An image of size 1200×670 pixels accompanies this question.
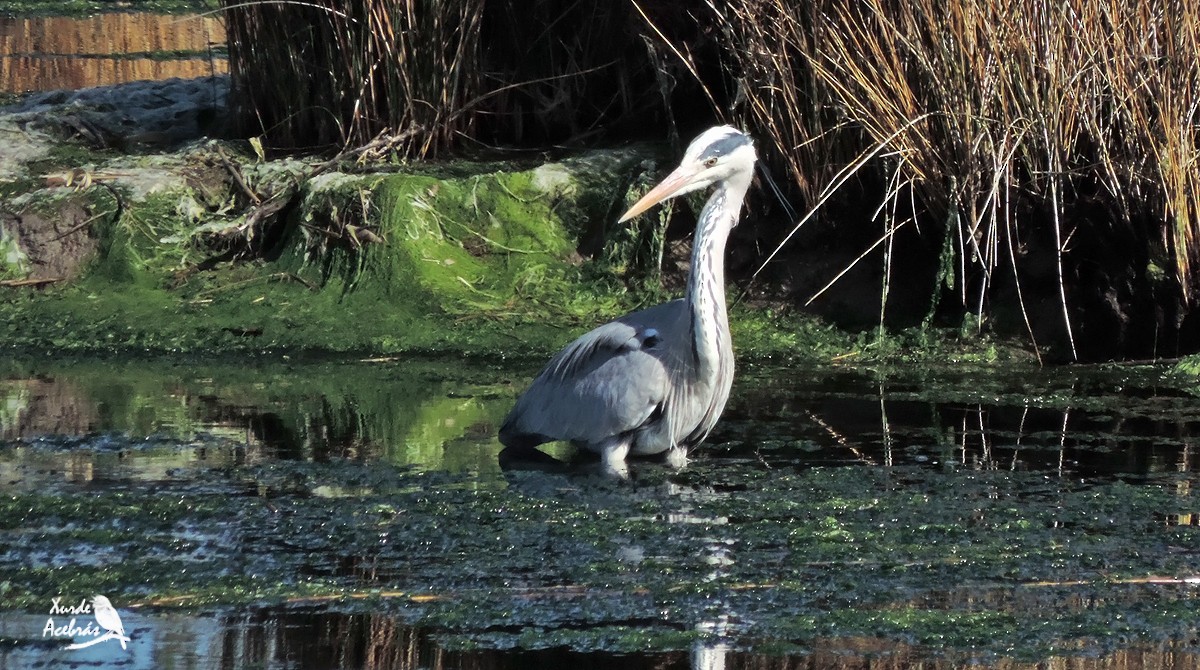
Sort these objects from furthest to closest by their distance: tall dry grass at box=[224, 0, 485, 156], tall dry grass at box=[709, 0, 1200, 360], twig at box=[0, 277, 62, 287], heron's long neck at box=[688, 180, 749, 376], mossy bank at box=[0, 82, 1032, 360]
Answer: tall dry grass at box=[224, 0, 485, 156], twig at box=[0, 277, 62, 287], mossy bank at box=[0, 82, 1032, 360], tall dry grass at box=[709, 0, 1200, 360], heron's long neck at box=[688, 180, 749, 376]

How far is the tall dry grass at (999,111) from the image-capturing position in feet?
22.3

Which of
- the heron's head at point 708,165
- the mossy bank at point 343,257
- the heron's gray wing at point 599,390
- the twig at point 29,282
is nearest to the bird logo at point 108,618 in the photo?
the heron's gray wing at point 599,390

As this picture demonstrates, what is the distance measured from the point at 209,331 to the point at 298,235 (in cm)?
84

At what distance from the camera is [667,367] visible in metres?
5.77

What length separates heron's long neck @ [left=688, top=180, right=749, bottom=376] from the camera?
18.6 feet

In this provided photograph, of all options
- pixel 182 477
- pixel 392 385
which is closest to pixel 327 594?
pixel 182 477

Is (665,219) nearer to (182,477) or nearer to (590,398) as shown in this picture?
(590,398)

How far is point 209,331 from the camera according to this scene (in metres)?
7.77

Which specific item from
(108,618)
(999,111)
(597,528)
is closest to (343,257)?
(999,111)

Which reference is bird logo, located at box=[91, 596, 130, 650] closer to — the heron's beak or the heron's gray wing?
the heron's gray wing

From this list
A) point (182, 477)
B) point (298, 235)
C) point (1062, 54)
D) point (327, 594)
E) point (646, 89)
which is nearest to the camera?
point (327, 594)

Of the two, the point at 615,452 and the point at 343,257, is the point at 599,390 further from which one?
the point at 343,257

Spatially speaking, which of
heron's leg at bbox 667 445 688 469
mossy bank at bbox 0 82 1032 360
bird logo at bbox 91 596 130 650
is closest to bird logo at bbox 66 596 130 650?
bird logo at bbox 91 596 130 650

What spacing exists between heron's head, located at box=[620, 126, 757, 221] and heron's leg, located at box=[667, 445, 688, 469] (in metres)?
0.84
